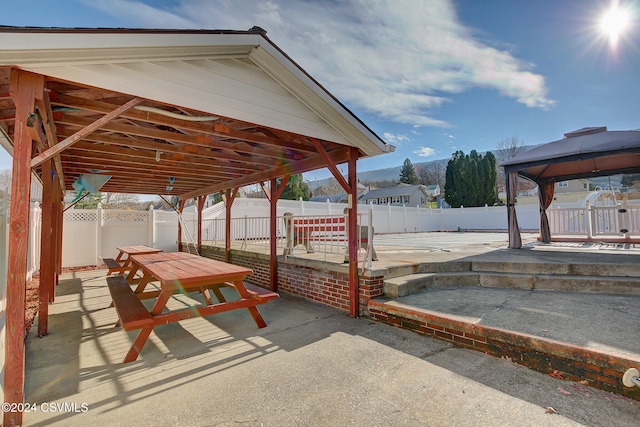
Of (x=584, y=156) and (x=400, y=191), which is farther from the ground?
(x=400, y=191)

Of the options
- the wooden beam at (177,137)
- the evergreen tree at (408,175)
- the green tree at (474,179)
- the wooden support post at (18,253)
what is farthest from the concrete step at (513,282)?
the evergreen tree at (408,175)

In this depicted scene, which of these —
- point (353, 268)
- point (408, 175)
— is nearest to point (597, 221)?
point (353, 268)

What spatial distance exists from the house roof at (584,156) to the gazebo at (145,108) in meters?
4.15

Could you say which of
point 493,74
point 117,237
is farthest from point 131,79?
point 493,74

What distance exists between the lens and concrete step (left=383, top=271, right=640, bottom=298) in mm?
3793

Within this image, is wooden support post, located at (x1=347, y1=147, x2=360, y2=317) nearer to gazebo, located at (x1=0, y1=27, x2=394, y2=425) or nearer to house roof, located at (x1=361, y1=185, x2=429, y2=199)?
gazebo, located at (x1=0, y1=27, x2=394, y2=425)

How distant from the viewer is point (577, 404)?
1943 millimetres

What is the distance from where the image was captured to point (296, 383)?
2.35 meters

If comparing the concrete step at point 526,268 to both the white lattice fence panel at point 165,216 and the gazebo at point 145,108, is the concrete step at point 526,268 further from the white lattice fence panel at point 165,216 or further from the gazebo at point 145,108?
the white lattice fence panel at point 165,216

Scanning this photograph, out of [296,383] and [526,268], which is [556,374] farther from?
[526,268]

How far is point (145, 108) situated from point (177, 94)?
0.56 m

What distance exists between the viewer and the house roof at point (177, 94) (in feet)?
7.38

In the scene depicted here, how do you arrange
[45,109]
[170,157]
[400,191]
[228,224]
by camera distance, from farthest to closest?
1. [400,191]
2. [228,224]
3. [170,157]
4. [45,109]

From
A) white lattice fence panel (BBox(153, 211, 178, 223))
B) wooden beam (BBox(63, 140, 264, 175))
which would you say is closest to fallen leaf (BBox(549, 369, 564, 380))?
wooden beam (BBox(63, 140, 264, 175))
